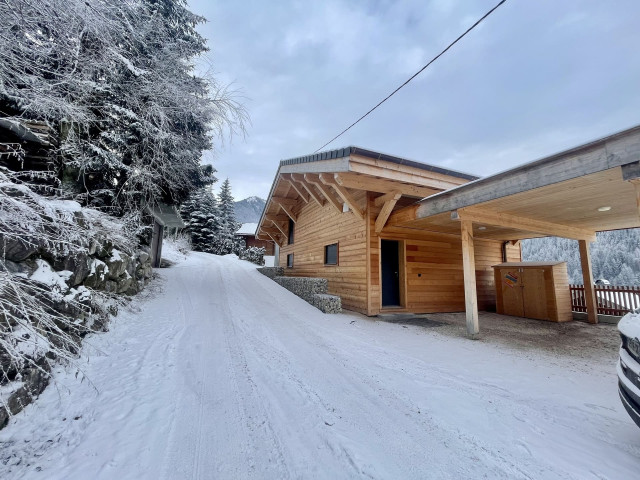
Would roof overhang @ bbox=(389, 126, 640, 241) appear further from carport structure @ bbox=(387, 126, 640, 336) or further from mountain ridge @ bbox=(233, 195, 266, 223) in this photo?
mountain ridge @ bbox=(233, 195, 266, 223)

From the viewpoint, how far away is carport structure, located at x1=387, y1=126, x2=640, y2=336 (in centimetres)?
290

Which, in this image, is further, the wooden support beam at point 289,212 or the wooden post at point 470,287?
the wooden support beam at point 289,212

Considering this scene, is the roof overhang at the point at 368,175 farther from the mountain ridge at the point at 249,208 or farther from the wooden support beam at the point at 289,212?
the mountain ridge at the point at 249,208

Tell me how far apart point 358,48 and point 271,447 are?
902 cm

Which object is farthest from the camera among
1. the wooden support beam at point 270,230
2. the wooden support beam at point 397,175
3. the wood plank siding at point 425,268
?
the wooden support beam at point 270,230

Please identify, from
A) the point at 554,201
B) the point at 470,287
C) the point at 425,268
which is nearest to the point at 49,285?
the point at 470,287

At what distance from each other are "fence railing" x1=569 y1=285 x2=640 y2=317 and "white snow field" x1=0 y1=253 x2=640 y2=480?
4744mm

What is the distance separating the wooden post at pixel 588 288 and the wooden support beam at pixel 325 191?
6.60 meters

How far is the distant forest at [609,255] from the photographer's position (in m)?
27.6

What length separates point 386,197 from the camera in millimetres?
6129

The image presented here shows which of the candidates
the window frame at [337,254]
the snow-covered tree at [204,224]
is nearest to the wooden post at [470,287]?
the window frame at [337,254]

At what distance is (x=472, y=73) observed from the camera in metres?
7.20

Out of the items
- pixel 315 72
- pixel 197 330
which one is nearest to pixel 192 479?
pixel 197 330

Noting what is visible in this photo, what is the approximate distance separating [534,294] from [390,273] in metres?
3.88
